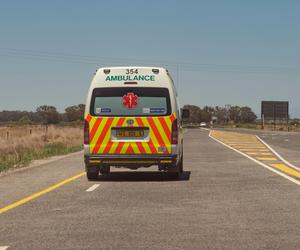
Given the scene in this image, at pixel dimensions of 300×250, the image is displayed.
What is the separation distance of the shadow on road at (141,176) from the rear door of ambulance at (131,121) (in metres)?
1.10

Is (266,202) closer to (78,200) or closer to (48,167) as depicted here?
(78,200)

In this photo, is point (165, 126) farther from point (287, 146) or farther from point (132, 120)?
point (287, 146)

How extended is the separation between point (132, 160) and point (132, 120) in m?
0.89

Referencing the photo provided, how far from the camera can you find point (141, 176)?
15727mm

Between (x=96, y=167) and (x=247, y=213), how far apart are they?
5.98 metres

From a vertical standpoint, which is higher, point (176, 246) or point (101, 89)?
→ point (101, 89)

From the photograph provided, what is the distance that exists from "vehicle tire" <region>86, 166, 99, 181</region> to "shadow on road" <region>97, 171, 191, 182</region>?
0.58ft

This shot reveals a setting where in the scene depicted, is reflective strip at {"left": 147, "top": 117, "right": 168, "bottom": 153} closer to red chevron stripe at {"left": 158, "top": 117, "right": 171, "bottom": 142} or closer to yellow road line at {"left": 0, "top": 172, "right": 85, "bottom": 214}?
red chevron stripe at {"left": 158, "top": 117, "right": 171, "bottom": 142}

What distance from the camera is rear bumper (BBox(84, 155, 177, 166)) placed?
1382 cm

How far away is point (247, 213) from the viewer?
9102 mm

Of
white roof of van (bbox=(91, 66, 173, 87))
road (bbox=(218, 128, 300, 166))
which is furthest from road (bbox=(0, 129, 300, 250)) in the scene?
road (bbox=(218, 128, 300, 166))

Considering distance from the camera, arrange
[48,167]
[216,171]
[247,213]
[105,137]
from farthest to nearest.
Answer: [48,167], [216,171], [105,137], [247,213]

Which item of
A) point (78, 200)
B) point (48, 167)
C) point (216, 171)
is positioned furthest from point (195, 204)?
point (48, 167)

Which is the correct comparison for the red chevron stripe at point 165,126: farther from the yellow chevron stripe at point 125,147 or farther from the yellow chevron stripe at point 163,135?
the yellow chevron stripe at point 125,147
